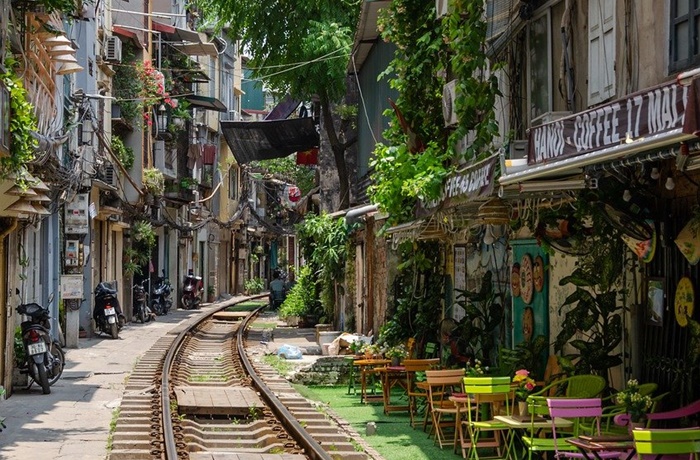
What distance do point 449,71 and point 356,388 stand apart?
5.10 m

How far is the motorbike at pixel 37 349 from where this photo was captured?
16.9 m

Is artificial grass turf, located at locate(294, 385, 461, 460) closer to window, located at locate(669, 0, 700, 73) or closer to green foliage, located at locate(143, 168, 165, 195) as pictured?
window, located at locate(669, 0, 700, 73)

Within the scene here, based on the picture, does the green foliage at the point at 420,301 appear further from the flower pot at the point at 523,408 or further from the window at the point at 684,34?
the window at the point at 684,34

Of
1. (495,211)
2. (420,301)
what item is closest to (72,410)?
(420,301)

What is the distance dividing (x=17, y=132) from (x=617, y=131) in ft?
26.0

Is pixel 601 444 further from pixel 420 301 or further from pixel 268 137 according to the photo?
pixel 268 137

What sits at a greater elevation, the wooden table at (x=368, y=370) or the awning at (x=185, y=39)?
the awning at (x=185, y=39)

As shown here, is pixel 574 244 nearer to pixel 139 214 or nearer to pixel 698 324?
pixel 698 324

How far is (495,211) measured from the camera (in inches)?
512

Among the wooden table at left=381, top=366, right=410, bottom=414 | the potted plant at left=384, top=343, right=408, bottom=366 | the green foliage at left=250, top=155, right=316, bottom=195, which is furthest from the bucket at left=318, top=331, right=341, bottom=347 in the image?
the green foliage at left=250, top=155, right=316, bottom=195

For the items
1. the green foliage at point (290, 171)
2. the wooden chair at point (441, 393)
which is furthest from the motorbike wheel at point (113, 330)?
the green foliage at point (290, 171)

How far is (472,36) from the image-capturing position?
46.3 feet

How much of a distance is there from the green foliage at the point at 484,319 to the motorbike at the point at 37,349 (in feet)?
19.4

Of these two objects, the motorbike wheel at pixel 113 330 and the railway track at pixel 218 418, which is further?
the motorbike wheel at pixel 113 330
